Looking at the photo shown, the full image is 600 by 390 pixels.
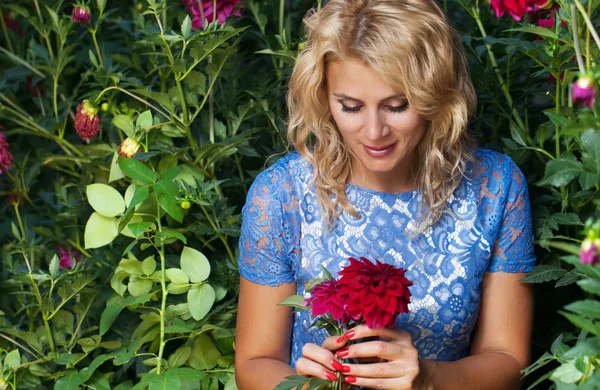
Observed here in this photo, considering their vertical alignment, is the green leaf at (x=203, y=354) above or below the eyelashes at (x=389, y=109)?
below

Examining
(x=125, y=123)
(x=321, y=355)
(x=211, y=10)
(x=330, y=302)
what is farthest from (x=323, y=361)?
(x=211, y=10)

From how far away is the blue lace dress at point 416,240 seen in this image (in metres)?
1.58

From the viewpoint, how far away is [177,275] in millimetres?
1706

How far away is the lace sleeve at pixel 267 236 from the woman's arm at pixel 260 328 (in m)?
0.02


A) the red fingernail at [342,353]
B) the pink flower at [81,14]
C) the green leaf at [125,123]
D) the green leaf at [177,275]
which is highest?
the pink flower at [81,14]

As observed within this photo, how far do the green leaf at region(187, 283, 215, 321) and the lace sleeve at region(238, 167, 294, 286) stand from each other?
102mm

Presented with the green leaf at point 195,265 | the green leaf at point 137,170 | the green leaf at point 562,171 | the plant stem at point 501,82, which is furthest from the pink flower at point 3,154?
the green leaf at point 562,171

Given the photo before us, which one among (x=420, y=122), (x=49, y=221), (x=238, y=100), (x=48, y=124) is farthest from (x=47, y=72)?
(x=420, y=122)

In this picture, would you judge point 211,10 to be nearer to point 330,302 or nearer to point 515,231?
point 515,231

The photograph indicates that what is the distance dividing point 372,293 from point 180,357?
2.26ft

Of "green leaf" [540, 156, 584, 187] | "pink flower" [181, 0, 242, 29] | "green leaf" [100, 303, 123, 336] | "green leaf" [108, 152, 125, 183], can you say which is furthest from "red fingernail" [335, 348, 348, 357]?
"pink flower" [181, 0, 242, 29]

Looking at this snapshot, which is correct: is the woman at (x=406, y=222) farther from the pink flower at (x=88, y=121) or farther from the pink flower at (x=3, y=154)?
the pink flower at (x=3, y=154)

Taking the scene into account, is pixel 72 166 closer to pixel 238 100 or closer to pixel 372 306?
pixel 238 100

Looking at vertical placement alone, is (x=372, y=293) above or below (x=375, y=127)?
below
